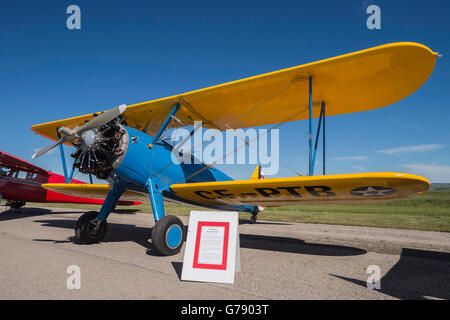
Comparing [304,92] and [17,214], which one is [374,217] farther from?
[17,214]

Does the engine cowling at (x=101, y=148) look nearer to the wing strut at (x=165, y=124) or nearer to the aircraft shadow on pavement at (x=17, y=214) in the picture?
the wing strut at (x=165, y=124)

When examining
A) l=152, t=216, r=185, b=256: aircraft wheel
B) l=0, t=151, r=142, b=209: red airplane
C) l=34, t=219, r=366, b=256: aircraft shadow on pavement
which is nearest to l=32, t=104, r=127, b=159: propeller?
l=152, t=216, r=185, b=256: aircraft wheel

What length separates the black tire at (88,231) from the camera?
527 cm

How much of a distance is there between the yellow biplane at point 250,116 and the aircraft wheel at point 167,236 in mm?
17

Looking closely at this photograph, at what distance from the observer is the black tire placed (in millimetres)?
5273

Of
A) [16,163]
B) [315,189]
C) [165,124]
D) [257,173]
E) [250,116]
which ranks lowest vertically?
[315,189]

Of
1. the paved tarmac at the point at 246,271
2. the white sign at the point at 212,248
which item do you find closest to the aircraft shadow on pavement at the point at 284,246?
the paved tarmac at the point at 246,271

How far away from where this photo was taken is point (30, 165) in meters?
11.4

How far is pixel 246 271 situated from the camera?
3.52m

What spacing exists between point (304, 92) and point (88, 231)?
212 inches

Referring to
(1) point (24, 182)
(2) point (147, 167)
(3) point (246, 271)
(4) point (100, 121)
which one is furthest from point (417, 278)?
(1) point (24, 182)

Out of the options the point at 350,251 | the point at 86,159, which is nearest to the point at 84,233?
the point at 86,159

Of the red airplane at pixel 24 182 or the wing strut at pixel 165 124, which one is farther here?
the red airplane at pixel 24 182
